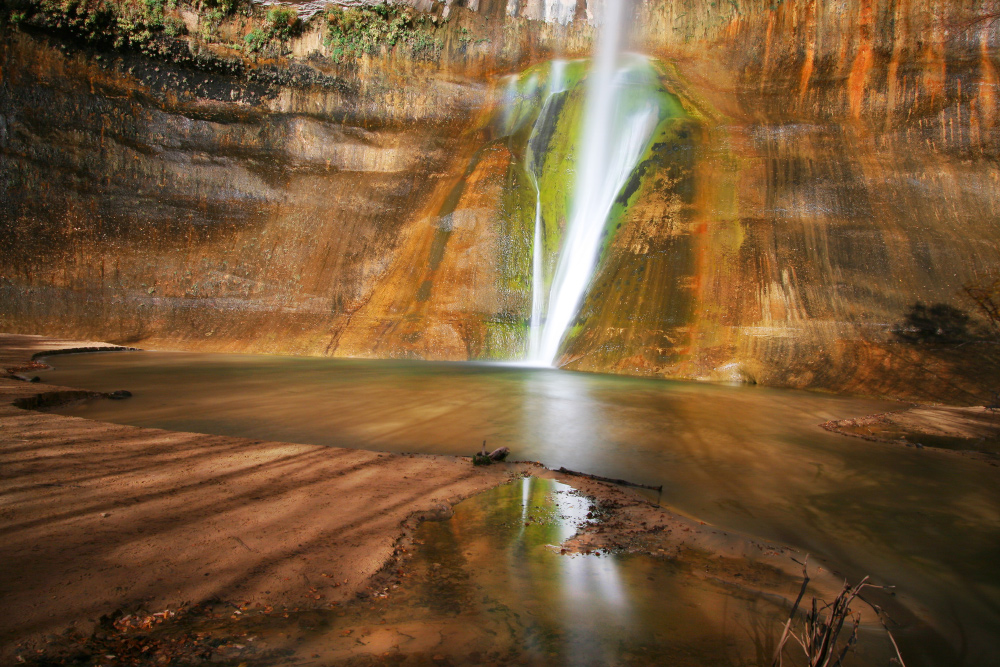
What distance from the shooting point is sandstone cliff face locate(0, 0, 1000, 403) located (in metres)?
12.1

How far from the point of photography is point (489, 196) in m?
16.2

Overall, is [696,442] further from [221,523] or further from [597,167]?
[597,167]

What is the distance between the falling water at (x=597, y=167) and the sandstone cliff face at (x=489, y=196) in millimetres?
698

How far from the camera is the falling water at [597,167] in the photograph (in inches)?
567

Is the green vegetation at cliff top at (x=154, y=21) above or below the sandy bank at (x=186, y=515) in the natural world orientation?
above

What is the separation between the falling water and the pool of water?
3.55 m

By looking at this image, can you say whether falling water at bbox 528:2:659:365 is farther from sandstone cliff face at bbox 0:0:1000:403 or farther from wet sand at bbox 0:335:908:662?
wet sand at bbox 0:335:908:662

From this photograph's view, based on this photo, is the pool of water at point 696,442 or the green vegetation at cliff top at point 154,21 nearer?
the pool of water at point 696,442

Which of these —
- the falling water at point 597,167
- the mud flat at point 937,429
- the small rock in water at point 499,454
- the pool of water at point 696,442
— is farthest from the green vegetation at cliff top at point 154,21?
the mud flat at point 937,429

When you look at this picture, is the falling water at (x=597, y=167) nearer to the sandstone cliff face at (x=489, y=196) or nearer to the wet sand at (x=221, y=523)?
the sandstone cliff face at (x=489, y=196)

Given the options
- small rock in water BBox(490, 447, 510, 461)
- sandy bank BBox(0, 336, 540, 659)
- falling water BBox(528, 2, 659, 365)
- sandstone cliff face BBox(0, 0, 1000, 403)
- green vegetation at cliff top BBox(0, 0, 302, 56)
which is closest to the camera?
sandy bank BBox(0, 336, 540, 659)

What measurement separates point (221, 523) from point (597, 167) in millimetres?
15734

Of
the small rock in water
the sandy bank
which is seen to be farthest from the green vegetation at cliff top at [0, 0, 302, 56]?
the small rock in water

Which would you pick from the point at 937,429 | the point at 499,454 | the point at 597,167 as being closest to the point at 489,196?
the point at 597,167
